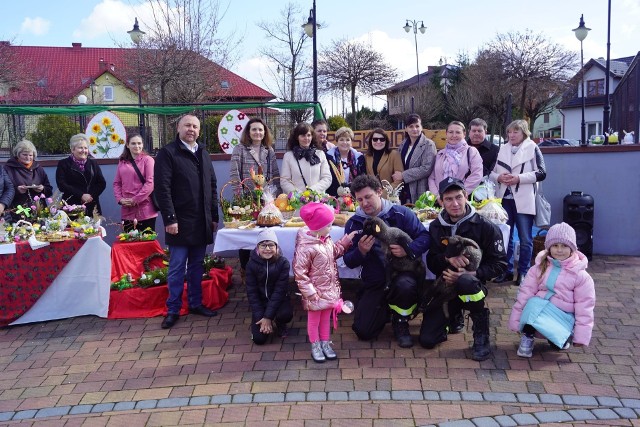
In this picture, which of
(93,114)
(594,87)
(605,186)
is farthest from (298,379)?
(594,87)

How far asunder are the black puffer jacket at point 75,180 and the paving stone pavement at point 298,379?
1.86 m

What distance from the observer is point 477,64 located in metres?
30.2

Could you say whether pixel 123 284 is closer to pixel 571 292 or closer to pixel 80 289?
pixel 80 289

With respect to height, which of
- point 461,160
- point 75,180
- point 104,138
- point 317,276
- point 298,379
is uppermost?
point 104,138

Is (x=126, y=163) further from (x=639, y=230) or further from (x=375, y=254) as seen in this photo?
(x=639, y=230)

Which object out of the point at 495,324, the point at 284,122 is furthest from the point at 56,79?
the point at 495,324

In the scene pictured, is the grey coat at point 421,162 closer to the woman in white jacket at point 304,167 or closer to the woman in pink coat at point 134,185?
the woman in white jacket at point 304,167

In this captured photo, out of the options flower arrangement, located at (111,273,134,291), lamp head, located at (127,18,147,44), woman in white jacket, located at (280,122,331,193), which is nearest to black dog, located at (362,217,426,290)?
woman in white jacket, located at (280,122,331,193)

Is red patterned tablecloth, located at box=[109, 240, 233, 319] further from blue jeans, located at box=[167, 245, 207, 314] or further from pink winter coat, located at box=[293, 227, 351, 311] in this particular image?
pink winter coat, located at box=[293, 227, 351, 311]

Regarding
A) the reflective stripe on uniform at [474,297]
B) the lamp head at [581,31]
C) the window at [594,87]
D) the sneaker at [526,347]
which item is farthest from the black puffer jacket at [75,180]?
the window at [594,87]

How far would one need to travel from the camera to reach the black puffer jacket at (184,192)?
16.5 feet

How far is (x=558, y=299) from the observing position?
4273 millimetres

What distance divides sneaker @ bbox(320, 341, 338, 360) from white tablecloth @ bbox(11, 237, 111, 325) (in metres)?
2.39

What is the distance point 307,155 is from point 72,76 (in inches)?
1664
